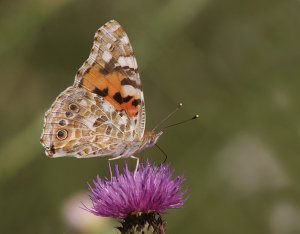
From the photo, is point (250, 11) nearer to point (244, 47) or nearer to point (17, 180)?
point (244, 47)

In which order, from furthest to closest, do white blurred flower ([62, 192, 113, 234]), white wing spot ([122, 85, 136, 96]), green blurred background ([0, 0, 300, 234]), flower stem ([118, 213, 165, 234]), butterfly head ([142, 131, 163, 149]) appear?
green blurred background ([0, 0, 300, 234])
white blurred flower ([62, 192, 113, 234])
white wing spot ([122, 85, 136, 96])
butterfly head ([142, 131, 163, 149])
flower stem ([118, 213, 165, 234])

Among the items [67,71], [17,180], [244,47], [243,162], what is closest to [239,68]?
[244,47]

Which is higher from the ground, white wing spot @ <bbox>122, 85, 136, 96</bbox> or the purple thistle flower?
white wing spot @ <bbox>122, 85, 136, 96</bbox>

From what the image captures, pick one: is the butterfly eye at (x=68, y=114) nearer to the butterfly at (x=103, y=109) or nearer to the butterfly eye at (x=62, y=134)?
the butterfly at (x=103, y=109)

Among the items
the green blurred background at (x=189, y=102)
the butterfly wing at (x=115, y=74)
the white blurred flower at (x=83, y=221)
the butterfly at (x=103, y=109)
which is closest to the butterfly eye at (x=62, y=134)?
the butterfly at (x=103, y=109)

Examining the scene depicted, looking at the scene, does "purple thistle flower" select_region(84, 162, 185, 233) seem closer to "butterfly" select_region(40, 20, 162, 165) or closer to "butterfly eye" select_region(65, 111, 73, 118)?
"butterfly" select_region(40, 20, 162, 165)

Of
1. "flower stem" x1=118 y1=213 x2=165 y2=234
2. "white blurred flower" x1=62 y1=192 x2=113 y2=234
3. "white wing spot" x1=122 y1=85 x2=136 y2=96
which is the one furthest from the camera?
"white blurred flower" x1=62 y1=192 x2=113 y2=234

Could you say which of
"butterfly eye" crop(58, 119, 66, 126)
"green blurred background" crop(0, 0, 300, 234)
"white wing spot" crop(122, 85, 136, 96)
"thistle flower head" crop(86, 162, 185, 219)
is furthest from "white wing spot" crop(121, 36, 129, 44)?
"green blurred background" crop(0, 0, 300, 234)
